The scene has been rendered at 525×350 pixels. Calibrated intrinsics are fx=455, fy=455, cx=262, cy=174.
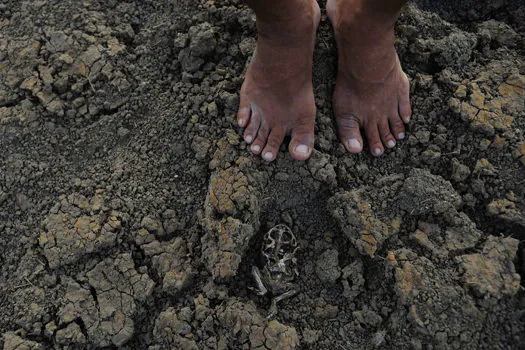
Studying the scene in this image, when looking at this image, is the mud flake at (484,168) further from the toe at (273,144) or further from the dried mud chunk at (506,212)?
the toe at (273,144)

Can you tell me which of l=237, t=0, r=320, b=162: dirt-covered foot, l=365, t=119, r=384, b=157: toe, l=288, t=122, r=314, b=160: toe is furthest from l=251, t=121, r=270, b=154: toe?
l=365, t=119, r=384, b=157: toe

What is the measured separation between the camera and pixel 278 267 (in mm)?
1639

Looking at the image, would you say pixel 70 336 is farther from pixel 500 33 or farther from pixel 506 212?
pixel 500 33

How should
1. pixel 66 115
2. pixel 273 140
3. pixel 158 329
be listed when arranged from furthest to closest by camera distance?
pixel 66 115 < pixel 273 140 < pixel 158 329

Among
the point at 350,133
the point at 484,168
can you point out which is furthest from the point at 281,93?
the point at 484,168

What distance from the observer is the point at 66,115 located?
73.1 inches

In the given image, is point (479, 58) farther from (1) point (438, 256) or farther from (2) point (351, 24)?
(1) point (438, 256)

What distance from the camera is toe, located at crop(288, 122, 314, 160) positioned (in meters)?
1.68

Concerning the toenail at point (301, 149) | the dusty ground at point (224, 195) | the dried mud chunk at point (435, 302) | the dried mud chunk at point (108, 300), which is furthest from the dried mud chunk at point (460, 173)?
the dried mud chunk at point (108, 300)

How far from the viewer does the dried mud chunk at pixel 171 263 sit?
160 cm

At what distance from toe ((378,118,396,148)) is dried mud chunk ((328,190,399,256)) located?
24 centimetres

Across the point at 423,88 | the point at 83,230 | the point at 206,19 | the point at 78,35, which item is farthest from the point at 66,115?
the point at 423,88

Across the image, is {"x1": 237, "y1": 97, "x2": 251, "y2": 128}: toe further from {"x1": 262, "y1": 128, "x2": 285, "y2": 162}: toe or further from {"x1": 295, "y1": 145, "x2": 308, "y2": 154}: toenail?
{"x1": 295, "y1": 145, "x2": 308, "y2": 154}: toenail

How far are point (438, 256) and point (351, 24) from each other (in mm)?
884
